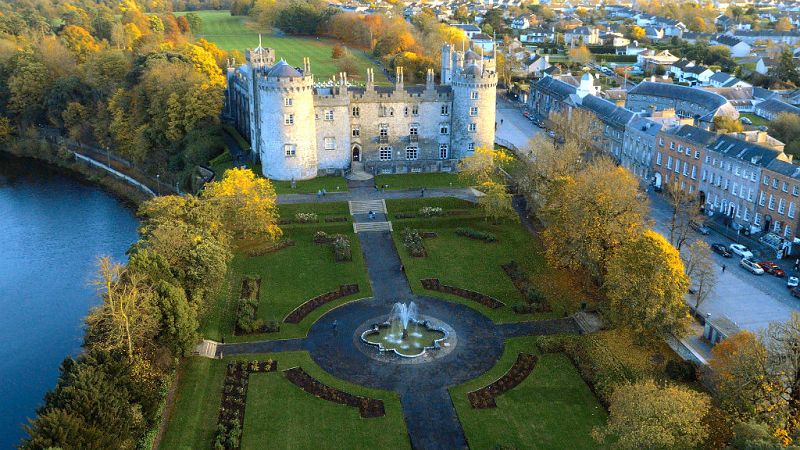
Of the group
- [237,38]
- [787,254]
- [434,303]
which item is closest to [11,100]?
[237,38]

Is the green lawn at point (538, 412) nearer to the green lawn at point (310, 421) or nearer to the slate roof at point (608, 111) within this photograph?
the green lawn at point (310, 421)

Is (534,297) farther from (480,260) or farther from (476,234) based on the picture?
(476,234)

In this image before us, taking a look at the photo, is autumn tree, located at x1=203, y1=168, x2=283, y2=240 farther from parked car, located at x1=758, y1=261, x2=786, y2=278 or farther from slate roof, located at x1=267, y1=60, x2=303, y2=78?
parked car, located at x1=758, y1=261, x2=786, y2=278

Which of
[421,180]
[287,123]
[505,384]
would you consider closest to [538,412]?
[505,384]

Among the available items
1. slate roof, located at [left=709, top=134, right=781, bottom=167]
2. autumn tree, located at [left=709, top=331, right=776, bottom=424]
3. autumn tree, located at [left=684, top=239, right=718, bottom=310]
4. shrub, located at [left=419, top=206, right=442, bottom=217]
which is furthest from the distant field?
autumn tree, located at [left=709, top=331, right=776, bottom=424]

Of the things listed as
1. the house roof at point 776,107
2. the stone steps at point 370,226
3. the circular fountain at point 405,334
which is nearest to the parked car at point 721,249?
the circular fountain at point 405,334
